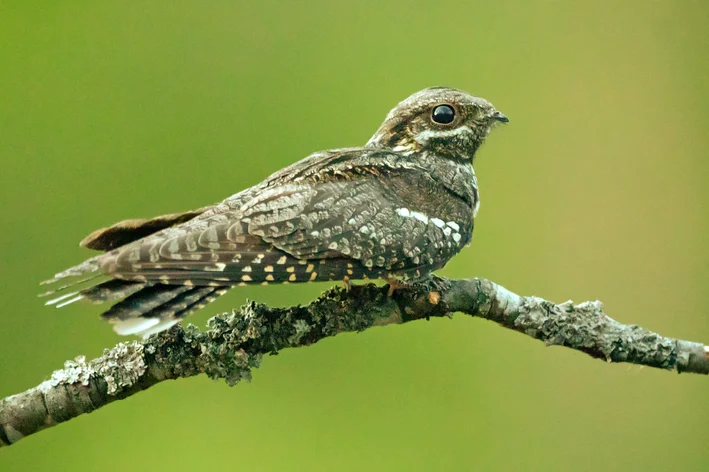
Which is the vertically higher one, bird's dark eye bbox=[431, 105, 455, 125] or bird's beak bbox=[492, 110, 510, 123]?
bird's beak bbox=[492, 110, 510, 123]

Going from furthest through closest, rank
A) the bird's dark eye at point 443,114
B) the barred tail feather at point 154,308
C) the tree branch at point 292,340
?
the bird's dark eye at point 443,114, the tree branch at point 292,340, the barred tail feather at point 154,308

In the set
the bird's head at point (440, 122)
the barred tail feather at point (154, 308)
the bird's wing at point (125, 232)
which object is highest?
the bird's head at point (440, 122)

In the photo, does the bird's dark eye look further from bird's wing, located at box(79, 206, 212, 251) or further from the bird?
bird's wing, located at box(79, 206, 212, 251)

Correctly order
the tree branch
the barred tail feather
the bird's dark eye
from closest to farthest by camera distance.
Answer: the barred tail feather, the tree branch, the bird's dark eye

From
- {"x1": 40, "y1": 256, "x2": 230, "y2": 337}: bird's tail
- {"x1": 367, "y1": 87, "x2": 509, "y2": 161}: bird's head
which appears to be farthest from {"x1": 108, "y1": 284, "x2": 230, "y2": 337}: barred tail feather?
{"x1": 367, "y1": 87, "x2": 509, "y2": 161}: bird's head

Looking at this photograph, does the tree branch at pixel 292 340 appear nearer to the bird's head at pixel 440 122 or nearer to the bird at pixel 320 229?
the bird at pixel 320 229

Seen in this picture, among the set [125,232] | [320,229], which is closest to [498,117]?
[320,229]

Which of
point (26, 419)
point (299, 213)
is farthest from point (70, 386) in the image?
point (299, 213)

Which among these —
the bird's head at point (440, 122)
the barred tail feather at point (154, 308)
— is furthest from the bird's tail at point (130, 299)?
the bird's head at point (440, 122)
